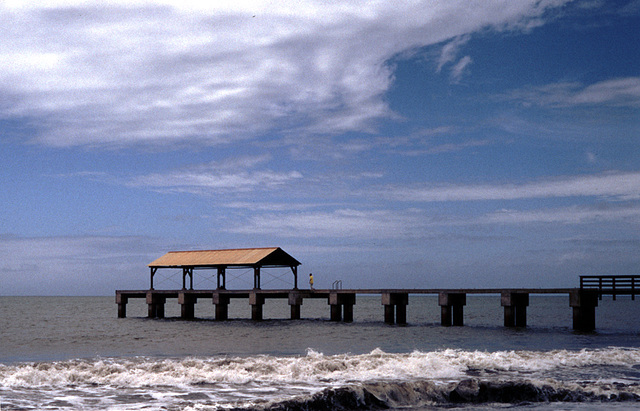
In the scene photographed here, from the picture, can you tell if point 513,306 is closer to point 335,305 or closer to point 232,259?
point 335,305

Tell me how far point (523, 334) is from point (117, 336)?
70.3 feet

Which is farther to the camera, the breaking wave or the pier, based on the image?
the pier

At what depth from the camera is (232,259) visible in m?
44.7

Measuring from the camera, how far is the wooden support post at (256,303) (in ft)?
146

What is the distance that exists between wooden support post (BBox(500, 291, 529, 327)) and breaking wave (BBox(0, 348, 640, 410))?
15226mm

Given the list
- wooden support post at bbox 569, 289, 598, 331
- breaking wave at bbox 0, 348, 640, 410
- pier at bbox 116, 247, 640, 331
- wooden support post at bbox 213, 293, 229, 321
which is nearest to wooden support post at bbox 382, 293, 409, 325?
pier at bbox 116, 247, 640, 331

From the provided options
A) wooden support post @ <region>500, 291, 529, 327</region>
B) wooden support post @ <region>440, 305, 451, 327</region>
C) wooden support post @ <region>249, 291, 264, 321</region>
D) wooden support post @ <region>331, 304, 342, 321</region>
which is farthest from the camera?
wooden support post @ <region>249, 291, 264, 321</region>

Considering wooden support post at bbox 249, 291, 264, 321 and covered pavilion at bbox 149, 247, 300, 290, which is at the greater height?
covered pavilion at bbox 149, 247, 300, 290

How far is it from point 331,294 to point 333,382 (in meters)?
26.6

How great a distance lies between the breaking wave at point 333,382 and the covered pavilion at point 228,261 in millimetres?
23514

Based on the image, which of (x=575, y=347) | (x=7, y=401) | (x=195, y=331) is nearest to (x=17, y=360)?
(x=7, y=401)

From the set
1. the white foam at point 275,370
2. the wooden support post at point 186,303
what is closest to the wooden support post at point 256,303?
the wooden support post at point 186,303

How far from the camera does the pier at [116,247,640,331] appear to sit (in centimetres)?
3559

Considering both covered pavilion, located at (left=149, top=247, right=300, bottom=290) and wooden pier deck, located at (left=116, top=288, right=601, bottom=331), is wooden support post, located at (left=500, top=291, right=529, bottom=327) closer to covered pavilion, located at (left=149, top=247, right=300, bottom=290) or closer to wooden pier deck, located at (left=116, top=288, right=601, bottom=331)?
wooden pier deck, located at (left=116, top=288, right=601, bottom=331)
